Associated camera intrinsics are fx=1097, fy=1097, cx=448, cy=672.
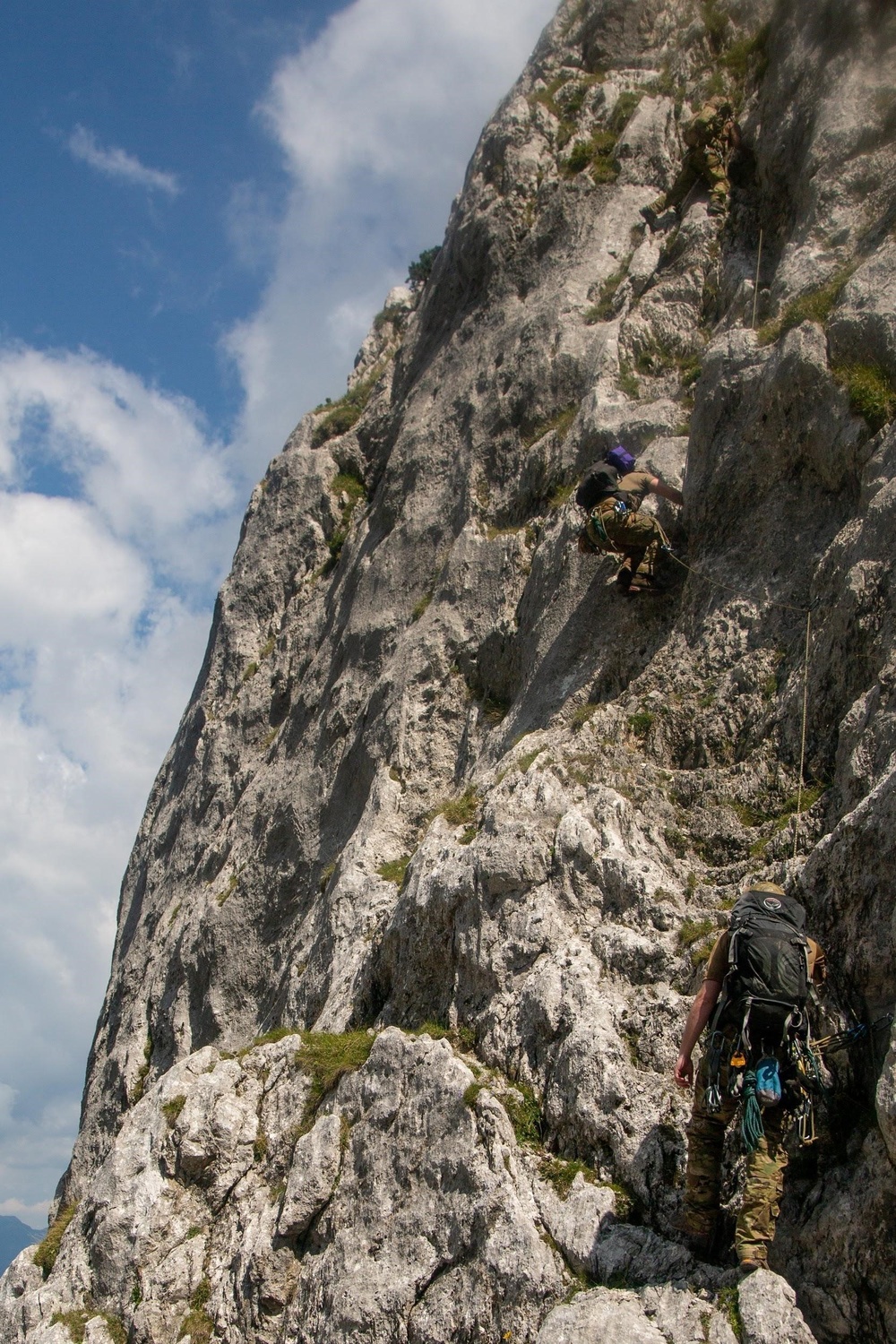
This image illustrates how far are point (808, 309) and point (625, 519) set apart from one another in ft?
11.0

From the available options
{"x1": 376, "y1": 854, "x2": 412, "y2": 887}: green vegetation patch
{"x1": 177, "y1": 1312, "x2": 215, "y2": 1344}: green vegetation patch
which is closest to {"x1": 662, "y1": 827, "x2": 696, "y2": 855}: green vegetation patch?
{"x1": 376, "y1": 854, "x2": 412, "y2": 887}: green vegetation patch

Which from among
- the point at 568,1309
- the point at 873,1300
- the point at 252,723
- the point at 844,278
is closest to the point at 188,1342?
the point at 568,1309

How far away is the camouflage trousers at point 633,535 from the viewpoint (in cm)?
1428

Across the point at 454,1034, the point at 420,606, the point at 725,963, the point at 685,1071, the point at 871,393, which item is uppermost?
the point at 420,606

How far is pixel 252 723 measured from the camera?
27.3 metres

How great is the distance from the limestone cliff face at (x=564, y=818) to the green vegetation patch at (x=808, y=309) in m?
0.08

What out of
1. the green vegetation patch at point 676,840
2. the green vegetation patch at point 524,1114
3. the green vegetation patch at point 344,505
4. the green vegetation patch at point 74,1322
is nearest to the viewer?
the green vegetation patch at point 524,1114

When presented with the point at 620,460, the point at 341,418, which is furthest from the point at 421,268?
the point at 620,460

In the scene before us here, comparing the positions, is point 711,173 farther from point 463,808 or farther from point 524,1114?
point 524,1114

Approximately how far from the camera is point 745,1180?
7.87 m

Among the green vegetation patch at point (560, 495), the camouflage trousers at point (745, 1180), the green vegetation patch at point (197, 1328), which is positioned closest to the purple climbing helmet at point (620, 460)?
the green vegetation patch at point (560, 495)

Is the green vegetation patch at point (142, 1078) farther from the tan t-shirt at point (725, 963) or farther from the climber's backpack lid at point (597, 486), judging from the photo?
the tan t-shirt at point (725, 963)

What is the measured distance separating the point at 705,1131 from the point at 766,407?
8780 millimetres

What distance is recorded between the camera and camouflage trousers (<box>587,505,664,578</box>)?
562 inches
